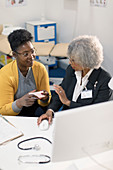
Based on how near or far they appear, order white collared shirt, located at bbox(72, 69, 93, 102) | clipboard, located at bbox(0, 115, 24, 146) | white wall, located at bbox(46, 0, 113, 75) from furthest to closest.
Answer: white wall, located at bbox(46, 0, 113, 75), white collared shirt, located at bbox(72, 69, 93, 102), clipboard, located at bbox(0, 115, 24, 146)

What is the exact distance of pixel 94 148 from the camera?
1036 millimetres

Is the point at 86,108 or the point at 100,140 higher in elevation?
the point at 86,108

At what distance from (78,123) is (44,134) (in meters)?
0.58

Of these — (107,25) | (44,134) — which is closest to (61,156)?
(44,134)

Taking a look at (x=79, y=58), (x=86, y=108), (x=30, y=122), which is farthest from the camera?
(x=79, y=58)

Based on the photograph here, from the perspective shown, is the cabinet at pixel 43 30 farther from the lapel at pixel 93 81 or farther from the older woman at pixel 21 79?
the lapel at pixel 93 81

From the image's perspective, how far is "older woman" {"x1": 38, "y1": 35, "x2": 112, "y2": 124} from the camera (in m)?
1.76

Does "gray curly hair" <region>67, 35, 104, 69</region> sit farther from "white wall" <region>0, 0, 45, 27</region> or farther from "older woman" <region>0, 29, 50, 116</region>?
"white wall" <region>0, 0, 45, 27</region>

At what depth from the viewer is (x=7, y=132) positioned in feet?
4.88

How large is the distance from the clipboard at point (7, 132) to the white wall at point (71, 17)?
2309 mm

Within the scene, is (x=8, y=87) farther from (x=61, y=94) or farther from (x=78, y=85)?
(x=78, y=85)

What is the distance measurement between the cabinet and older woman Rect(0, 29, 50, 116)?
2.50 m

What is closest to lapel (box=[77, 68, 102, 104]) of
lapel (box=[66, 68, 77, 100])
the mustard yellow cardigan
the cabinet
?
lapel (box=[66, 68, 77, 100])

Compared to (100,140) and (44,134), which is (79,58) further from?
(100,140)
